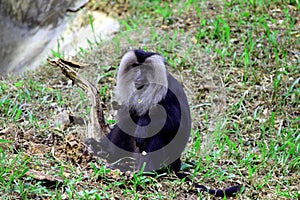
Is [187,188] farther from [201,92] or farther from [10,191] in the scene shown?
[201,92]

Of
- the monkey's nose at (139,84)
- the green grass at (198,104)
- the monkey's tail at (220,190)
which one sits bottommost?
the monkey's tail at (220,190)

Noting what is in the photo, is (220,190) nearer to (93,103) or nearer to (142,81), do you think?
(142,81)

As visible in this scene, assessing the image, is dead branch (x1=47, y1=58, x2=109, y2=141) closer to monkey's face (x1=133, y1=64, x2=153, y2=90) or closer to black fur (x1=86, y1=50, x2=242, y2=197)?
black fur (x1=86, y1=50, x2=242, y2=197)

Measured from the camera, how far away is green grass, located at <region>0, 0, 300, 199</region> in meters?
3.87

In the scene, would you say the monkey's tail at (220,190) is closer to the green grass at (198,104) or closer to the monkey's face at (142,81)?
the green grass at (198,104)

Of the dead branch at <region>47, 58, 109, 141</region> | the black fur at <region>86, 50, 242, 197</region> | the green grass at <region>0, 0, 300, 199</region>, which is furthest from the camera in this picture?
the dead branch at <region>47, 58, 109, 141</region>

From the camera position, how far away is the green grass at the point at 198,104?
12.7 feet

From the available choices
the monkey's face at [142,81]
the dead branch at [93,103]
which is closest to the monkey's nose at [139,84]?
the monkey's face at [142,81]

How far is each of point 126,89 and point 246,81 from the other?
1913 mm

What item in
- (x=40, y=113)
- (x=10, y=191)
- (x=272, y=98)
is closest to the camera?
(x=10, y=191)

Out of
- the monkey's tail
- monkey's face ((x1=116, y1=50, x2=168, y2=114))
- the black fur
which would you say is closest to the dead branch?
the black fur

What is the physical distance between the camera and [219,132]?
514 cm

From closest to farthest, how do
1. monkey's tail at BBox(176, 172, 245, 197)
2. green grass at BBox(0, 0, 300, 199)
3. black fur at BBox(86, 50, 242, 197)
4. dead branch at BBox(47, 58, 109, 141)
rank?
green grass at BBox(0, 0, 300, 199)
monkey's tail at BBox(176, 172, 245, 197)
black fur at BBox(86, 50, 242, 197)
dead branch at BBox(47, 58, 109, 141)

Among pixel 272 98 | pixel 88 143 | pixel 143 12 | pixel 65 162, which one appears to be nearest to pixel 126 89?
pixel 88 143
